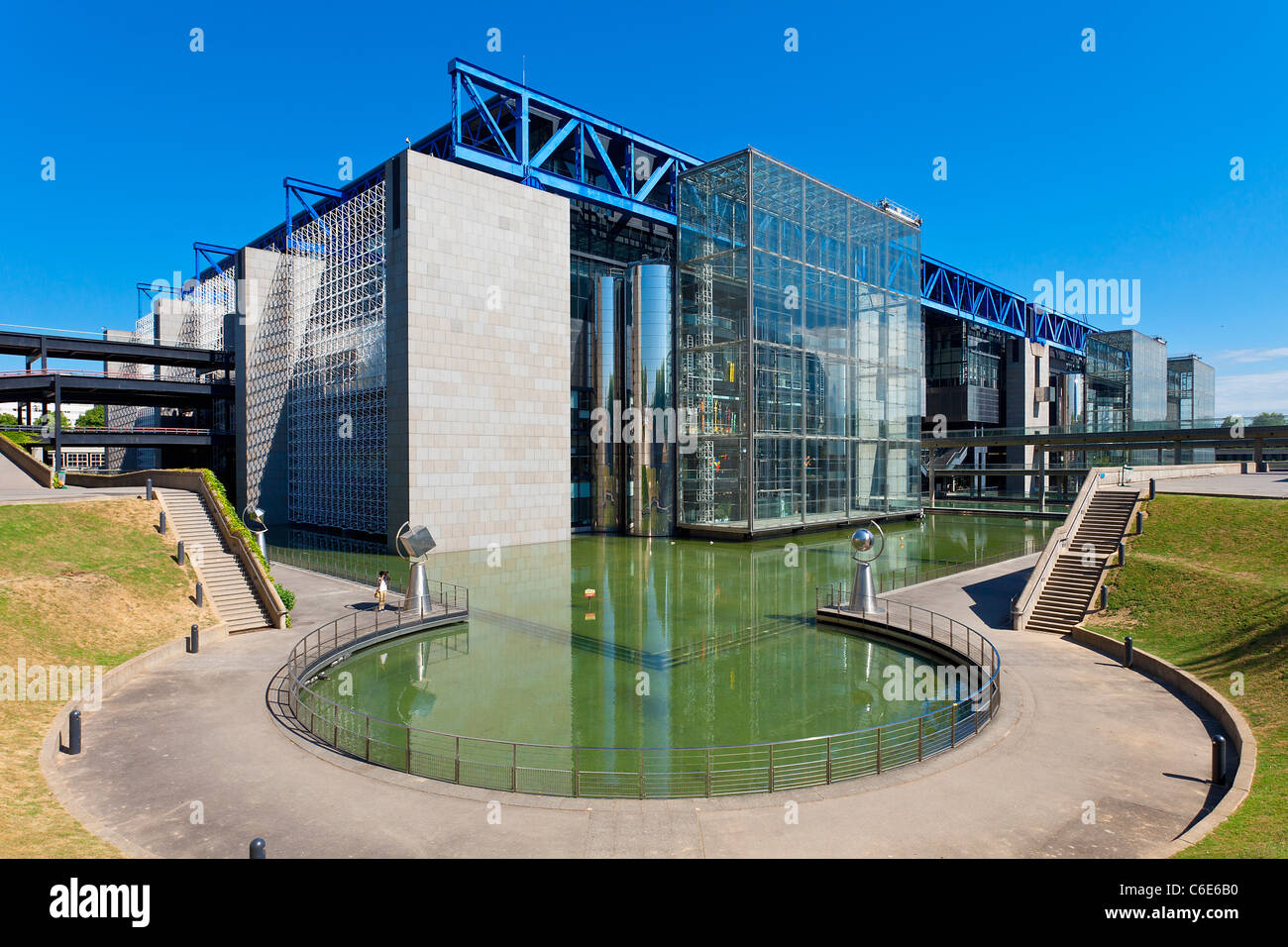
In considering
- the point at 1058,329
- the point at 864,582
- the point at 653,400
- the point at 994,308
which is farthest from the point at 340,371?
the point at 1058,329

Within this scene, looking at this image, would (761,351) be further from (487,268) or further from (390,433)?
(390,433)

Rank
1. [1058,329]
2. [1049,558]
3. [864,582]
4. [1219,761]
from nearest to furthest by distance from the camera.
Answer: [1219,761]
[864,582]
[1049,558]
[1058,329]

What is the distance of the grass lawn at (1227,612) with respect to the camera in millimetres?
9344

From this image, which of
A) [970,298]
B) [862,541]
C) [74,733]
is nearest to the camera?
[74,733]

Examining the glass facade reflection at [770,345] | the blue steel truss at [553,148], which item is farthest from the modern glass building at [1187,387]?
the blue steel truss at [553,148]

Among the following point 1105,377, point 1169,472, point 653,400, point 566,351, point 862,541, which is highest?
point 1105,377

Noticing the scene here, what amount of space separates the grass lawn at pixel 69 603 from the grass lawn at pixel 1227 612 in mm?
15639

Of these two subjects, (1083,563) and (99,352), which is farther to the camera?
(99,352)

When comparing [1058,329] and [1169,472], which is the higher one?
[1058,329]

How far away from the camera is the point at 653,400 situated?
152ft

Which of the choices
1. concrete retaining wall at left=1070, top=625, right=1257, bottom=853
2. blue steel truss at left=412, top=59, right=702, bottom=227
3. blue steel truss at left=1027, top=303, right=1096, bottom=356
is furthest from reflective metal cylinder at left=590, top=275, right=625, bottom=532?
blue steel truss at left=1027, top=303, right=1096, bottom=356

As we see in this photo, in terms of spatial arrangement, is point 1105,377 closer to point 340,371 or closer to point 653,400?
point 653,400

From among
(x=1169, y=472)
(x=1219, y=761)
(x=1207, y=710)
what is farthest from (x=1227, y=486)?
(x=1219, y=761)

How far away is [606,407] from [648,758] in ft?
121
